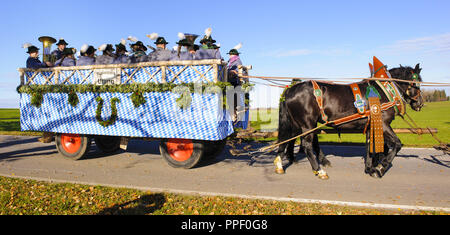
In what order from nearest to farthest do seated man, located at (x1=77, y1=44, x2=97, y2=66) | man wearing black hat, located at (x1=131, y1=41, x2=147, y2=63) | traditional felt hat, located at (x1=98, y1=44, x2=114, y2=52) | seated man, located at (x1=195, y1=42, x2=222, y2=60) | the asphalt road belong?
1. the asphalt road
2. seated man, located at (x1=195, y1=42, x2=222, y2=60)
3. man wearing black hat, located at (x1=131, y1=41, x2=147, y2=63)
4. seated man, located at (x1=77, y1=44, x2=97, y2=66)
5. traditional felt hat, located at (x1=98, y1=44, x2=114, y2=52)

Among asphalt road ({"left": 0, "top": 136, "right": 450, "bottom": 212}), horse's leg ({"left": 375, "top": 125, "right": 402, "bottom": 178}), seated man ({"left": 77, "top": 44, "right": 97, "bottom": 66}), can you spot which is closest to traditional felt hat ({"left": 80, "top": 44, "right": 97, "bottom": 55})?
seated man ({"left": 77, "top": 44, "right": 97, "bottom": 66})

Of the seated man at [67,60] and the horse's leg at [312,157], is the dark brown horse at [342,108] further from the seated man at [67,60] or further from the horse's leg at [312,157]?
the seated man at [67,60]

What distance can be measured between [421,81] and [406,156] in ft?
10.1

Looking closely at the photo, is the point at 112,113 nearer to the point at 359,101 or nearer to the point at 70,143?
the point at 70,143

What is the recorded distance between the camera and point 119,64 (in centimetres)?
734

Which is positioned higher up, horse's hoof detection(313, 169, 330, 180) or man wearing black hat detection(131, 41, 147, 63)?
man wearing black hat detection(131, 41, 147, 63)

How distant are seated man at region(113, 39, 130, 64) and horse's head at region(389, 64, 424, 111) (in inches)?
269

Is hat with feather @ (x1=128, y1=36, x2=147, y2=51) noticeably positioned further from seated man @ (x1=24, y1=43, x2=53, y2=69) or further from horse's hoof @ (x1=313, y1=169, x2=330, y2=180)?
horse's hoof @ (x1=313, y1=169, x2=330, y2=180)

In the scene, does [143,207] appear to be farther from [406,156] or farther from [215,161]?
[406,156]

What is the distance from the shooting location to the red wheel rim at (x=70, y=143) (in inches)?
329

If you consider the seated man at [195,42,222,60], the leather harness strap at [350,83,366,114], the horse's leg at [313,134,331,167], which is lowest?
the horse's leg at [313,134,331,167]

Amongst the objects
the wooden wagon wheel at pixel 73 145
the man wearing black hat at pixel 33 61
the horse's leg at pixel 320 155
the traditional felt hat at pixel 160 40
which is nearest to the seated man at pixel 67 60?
the man wearing black hat at pixel 33 61

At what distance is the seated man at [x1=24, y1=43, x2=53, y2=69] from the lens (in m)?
8.37
